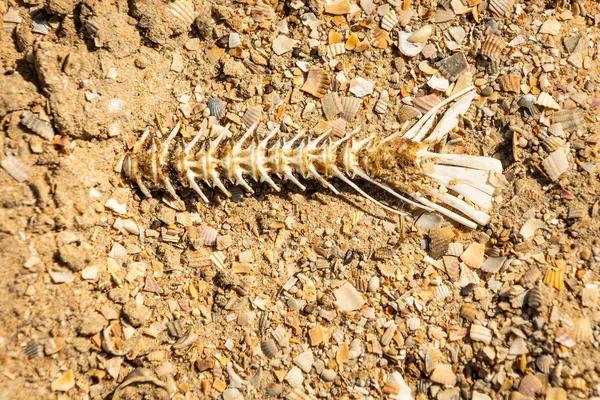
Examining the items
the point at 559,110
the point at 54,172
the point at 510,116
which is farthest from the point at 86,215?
the point at 559,110

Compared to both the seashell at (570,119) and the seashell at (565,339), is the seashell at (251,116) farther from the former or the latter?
the seashell at (565,339)

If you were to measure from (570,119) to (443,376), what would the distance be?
1.52 meters

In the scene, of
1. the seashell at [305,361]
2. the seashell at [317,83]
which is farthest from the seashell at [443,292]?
the seashell at [317,83]

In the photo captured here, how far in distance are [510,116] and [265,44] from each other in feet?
4.64

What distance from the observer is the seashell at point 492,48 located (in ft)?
9.93

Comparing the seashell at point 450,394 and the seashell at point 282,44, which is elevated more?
the seashell at point 282,44

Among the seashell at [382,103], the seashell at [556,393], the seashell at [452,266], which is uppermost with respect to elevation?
the seashell at [382,103]

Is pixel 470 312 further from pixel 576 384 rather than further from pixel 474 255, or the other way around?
pixel 576 384

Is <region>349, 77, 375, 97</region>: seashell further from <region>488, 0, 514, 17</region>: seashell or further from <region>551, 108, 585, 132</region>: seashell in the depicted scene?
<region>551, 108, 585, 132</region>: seashell

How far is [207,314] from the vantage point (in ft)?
9.43

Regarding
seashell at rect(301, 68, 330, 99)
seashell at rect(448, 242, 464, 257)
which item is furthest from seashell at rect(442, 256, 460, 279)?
seashell at rect(301, 68, 330, 99)

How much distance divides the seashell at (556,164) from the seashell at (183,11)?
6.73 ft

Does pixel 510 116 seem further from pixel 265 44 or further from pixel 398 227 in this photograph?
pixel 265 44

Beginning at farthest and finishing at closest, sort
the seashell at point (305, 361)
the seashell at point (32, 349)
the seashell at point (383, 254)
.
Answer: the seashell at point (383, 254), the seashell at point (305, 361), the seashell at point (32, 349)
